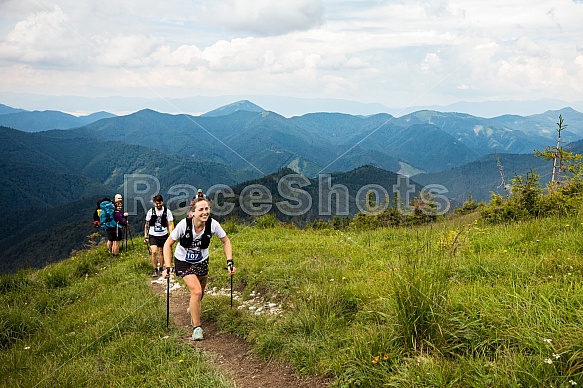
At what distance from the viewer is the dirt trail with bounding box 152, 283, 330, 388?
16.4 ft

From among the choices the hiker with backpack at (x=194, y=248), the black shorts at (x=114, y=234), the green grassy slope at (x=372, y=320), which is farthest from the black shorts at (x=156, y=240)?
the hiker with backpack at (x=194, y=248)

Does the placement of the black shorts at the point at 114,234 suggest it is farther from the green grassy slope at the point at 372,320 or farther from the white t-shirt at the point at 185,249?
the white t-shirt at the point at 185,249

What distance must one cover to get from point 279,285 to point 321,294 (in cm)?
211

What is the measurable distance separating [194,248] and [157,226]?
16.5 ft

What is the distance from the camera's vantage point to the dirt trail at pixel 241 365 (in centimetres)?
500

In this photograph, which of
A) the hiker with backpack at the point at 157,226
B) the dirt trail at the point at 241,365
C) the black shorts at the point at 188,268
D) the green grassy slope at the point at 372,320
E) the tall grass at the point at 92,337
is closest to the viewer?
the green grassy slope at the point at 372,320

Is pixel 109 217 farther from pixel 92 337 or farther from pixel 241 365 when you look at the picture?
pixel 241 365

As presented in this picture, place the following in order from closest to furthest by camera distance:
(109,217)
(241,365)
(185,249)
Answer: (241,365) → (185,249) → (109,217)

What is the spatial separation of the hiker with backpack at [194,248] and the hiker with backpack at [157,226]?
14.6 feet

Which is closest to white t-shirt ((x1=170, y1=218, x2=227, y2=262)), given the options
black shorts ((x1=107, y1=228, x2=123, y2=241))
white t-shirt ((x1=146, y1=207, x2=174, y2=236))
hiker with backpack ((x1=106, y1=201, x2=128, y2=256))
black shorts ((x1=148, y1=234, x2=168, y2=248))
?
white t-shirt ((x1=146, y1=207, x2=174, y2=236))

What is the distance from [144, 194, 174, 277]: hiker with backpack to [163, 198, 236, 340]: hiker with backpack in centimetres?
444

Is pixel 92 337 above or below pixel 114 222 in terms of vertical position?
below

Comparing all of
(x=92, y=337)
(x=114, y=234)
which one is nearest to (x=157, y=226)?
(x=114, y=234)

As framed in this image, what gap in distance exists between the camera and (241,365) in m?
5.65
